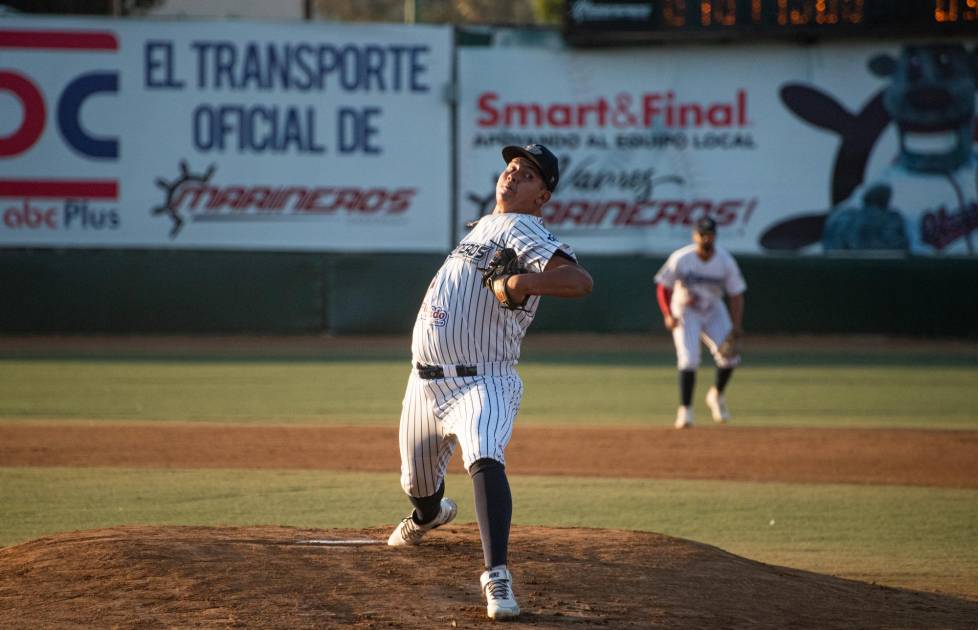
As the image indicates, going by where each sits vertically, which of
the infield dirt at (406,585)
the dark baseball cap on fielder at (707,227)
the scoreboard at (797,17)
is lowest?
the infield dirt at (406,585)

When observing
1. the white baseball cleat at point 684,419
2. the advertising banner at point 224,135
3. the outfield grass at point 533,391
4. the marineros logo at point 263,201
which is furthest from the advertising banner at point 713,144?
the white baseball cleat at point 684,419

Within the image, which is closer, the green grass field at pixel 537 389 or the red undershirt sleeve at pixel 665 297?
the red undershirt sleeve at pixel 665 297

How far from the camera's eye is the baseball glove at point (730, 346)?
1237 cm

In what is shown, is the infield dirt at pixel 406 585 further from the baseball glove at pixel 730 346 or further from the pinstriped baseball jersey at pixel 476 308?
the baseball glove at pixel 730 346

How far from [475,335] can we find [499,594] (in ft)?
3.23

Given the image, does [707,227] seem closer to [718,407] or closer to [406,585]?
[718,407]

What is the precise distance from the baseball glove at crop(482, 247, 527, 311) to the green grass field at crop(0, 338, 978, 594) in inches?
106

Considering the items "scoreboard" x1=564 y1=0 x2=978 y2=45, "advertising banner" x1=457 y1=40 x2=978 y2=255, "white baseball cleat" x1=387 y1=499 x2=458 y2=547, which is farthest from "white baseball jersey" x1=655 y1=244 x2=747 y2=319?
"advertising banner" x1=457 y1=40 x2=978 y2=255

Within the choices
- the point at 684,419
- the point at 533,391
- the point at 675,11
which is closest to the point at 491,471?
the point at 684,419

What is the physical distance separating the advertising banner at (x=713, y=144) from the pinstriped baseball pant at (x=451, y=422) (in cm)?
1541

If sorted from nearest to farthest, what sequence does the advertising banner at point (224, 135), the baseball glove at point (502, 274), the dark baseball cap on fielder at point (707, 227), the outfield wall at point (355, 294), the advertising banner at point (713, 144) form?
the baseball glove at point (502, 274) < the dark baseball cap on fielder at point (707, 227) < the outfield wall at point (355, 294) < the advertising banner at point (224, 135) < the advertising banner at point (713, 144)

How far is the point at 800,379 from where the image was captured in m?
16.0

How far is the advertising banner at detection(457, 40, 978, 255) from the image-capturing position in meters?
20.6

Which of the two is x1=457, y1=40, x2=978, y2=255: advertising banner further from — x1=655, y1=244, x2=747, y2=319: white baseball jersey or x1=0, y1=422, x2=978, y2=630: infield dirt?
x1=0, y1=422, x2=978, y2=630: infield dirt
